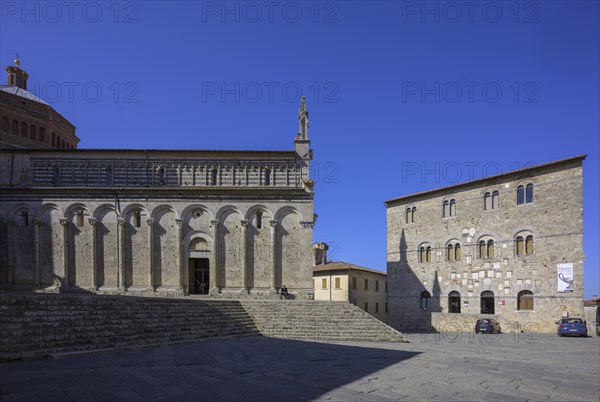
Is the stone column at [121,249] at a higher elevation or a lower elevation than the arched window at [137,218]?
lower

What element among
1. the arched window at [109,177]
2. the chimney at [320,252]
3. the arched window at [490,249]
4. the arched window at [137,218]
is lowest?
the chimney at [320,252]

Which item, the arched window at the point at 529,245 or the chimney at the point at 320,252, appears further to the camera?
the chimney at the point at 320,252

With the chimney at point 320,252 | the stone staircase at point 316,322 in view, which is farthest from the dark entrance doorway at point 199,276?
the chimney at point 320,252

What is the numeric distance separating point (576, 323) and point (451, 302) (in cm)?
891

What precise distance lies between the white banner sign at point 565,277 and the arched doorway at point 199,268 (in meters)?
21.5

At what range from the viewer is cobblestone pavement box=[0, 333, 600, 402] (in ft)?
26.0

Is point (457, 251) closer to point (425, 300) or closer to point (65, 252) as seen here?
point (425, 300)

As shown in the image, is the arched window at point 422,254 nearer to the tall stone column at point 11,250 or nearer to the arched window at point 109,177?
the arched window at point 109,177

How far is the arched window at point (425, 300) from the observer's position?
3153 centimetres

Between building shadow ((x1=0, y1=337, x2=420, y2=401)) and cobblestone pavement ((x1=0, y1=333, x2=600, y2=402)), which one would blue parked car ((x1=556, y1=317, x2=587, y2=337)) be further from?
building shadow ((x1=0, y1=337, x2=420, y2=401))

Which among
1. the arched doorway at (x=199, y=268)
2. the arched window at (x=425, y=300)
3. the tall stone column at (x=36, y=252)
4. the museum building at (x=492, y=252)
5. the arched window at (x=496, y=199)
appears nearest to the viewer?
the museum building at (x=492, y=252)

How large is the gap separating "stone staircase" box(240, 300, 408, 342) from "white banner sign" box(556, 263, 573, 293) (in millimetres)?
12394

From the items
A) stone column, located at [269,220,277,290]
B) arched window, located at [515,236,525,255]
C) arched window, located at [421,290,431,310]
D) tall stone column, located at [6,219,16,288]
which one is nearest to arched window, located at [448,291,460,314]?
arched window, located at [421,290,431,310]

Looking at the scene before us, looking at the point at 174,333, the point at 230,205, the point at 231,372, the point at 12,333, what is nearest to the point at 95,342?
the point at 12,333
